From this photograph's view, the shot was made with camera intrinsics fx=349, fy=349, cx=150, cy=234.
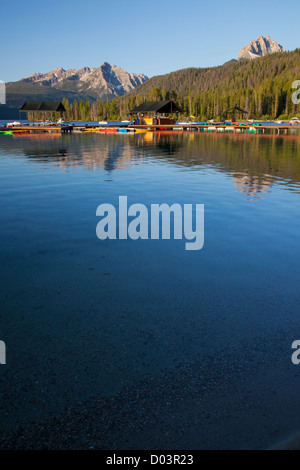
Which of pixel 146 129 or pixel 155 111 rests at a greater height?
pixel 155 111

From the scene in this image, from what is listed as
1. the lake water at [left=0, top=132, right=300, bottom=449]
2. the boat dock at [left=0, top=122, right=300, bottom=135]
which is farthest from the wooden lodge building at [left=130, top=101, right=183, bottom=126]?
the lake water at [left=0, top=132, right=300, bottom=449]

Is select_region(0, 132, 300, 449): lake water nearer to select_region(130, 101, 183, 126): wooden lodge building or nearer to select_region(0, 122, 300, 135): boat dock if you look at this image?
select_region(0, 122, 300, 135): boat dock

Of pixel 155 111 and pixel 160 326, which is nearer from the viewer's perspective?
pixel 160 326

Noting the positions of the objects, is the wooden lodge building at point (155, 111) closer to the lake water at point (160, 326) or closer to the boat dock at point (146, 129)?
the boat dock at point (146, 129)

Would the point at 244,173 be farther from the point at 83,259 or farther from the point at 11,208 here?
the point at 83,259

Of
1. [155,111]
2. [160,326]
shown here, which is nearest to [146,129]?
[155,111]

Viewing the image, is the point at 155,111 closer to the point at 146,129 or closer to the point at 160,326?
the point at 146,129

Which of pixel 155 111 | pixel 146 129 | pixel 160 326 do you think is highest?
pixel 155 111

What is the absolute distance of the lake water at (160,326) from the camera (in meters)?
4.57

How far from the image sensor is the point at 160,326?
678cm

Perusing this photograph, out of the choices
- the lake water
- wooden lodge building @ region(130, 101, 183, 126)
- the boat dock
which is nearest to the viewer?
the lake water

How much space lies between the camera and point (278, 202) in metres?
18.1

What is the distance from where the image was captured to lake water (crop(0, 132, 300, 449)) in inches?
180
